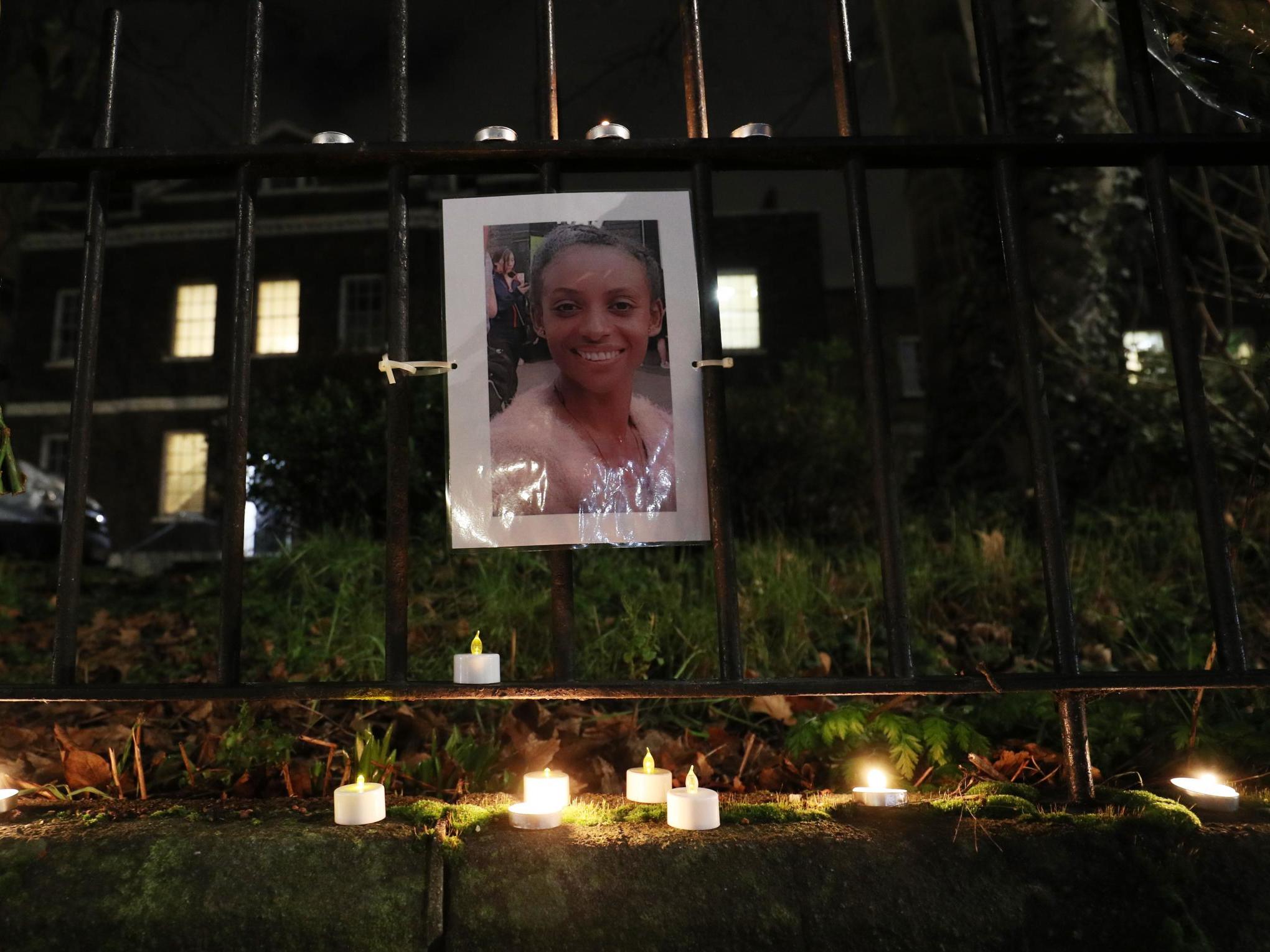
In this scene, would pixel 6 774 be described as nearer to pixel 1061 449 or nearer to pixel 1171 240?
pixel 1171 240

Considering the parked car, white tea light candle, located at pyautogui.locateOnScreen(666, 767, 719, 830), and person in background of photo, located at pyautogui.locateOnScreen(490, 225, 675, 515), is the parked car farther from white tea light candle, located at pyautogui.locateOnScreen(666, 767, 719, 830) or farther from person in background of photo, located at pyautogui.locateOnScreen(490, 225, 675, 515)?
white tea light candle, located at pyautogui.locateOnScreen(666, 767, 719, 830)

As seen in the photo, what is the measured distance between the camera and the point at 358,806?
1729mm

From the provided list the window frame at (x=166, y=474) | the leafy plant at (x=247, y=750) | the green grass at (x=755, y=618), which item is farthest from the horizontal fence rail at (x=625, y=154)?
the window frame at (x=166, y=474)

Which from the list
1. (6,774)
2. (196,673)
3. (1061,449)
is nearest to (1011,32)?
(1061,449)

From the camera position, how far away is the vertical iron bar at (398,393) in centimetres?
185

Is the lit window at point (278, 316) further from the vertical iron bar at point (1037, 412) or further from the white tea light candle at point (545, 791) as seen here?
the vertical iron bar at point (1037, 412)

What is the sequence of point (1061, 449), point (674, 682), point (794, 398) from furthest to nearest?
point (794, 398) → point (1061, 449) → point (674, 682)

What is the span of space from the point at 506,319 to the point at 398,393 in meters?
0.32

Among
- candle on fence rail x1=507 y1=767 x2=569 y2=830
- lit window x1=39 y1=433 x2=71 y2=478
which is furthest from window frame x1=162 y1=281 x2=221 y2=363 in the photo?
candle on fence rail x1=507 y1=767 x2=569 y2=830

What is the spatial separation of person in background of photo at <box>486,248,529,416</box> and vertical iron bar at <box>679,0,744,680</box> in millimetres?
443

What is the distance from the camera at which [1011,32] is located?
19.7 ft

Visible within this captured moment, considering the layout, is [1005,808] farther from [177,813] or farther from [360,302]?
[360,302]

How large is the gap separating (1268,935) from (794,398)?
7517 mm

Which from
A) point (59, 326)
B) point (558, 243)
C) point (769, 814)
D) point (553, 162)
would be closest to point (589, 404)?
point (558, 243)
